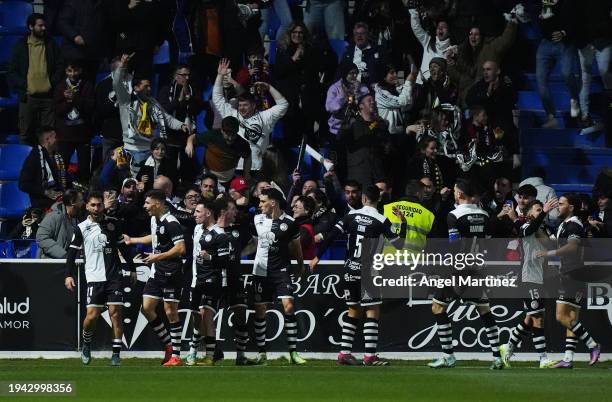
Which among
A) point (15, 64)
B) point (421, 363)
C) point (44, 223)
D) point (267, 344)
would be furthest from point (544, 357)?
point (15, 64)

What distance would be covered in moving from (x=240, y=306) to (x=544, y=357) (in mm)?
3960

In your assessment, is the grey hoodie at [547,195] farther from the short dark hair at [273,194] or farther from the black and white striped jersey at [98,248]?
the black and white striped jersey at [98,248]

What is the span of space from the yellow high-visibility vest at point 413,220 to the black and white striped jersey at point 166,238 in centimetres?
283

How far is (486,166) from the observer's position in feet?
71.6

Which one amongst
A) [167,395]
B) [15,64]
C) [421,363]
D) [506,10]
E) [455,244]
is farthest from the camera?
[506,10]

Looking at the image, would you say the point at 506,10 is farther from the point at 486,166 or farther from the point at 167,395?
the point at 167,395

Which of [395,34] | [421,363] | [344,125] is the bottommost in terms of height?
[421,363]

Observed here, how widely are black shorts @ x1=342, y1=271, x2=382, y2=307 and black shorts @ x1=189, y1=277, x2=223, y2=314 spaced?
163 centimetres

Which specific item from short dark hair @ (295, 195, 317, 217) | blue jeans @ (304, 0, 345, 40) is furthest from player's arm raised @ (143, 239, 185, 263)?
blue jeans @ (304, 0, 345, 40)

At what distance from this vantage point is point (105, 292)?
60.6 feet

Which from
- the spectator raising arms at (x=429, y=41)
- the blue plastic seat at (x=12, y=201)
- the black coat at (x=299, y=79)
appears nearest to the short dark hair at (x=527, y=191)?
the spectator raising arms at (x=429, y=41)

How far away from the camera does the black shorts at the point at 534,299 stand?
1850 cm

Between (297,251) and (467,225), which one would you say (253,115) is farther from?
(467,225)

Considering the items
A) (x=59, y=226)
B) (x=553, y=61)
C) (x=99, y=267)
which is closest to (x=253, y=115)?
(x=59, y=226)
